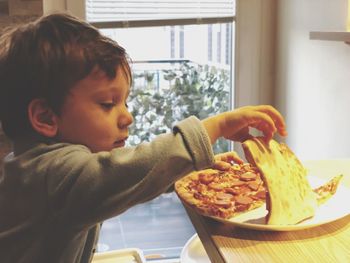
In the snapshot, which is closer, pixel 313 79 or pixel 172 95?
pixel 313 79

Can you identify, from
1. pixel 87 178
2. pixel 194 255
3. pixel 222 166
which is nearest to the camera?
pixel 87 178

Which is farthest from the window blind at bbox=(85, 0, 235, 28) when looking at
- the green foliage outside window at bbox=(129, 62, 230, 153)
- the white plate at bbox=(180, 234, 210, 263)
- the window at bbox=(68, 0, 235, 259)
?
the white plate at bbox=(180, 234, 210, 263)

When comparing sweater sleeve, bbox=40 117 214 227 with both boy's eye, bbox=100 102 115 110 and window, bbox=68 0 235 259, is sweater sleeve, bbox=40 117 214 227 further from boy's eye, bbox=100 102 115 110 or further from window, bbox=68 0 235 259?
window, bbox=68 0 235 259

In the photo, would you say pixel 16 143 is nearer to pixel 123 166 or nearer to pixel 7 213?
pixel 7 213

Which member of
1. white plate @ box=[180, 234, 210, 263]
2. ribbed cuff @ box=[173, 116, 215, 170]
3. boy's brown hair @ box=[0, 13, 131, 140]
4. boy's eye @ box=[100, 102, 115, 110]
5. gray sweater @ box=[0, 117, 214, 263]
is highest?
boy's brown hair @ box=[0, 13, 131, 140]

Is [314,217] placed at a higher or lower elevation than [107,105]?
lower

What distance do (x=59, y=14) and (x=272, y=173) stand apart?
435mm

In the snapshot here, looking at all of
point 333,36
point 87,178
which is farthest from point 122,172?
point 333,36

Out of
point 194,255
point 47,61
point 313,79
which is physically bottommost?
point 194,255

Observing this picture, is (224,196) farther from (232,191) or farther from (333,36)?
(333,36)

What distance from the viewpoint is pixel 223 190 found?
94cm

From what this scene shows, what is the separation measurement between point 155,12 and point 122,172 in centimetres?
139

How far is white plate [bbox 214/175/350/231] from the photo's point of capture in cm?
81

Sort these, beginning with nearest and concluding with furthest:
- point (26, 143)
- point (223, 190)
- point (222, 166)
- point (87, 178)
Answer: point (87, 178), point (26, 143), point (223, 190), point (222, 166)
